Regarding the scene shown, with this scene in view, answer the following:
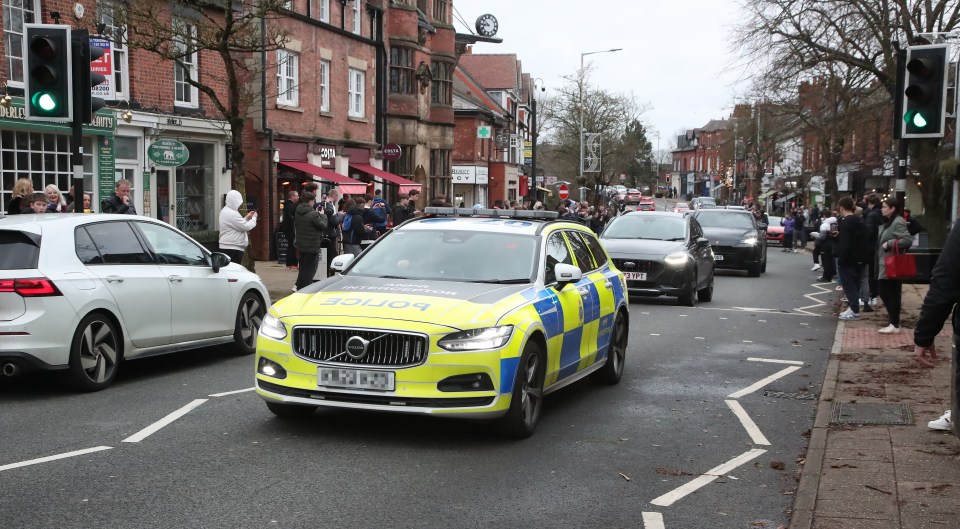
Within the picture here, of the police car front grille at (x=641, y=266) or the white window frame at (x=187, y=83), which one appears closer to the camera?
the police car front grille at (x=641, y=266)

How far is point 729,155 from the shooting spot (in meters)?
88.2

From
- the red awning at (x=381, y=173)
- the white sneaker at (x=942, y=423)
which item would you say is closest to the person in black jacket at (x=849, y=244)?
the white sneaker at (x=942, y=423)

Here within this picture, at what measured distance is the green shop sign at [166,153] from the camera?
18562 mm

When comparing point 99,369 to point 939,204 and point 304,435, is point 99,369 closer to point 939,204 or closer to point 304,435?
point 304,435

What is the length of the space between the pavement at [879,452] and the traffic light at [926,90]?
8.42 feet

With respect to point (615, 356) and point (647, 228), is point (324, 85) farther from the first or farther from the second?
point (615, 356)

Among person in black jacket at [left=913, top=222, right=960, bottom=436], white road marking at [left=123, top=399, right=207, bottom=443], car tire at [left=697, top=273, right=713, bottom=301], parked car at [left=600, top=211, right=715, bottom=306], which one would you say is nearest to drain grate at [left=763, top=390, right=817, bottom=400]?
person in black jacket at [left=913, top=222, right=960, bottom=436]

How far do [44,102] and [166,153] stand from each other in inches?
292

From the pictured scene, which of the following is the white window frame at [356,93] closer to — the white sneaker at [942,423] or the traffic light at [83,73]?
the traffic light at [83,73]

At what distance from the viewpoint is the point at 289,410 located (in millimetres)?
7602

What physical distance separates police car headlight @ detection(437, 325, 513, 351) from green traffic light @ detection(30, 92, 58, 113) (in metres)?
6.86

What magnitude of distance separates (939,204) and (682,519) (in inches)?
1275

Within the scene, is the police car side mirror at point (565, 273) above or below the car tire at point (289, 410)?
above

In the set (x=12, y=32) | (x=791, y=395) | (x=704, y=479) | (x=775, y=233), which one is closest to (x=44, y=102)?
(x=12, y=32)
